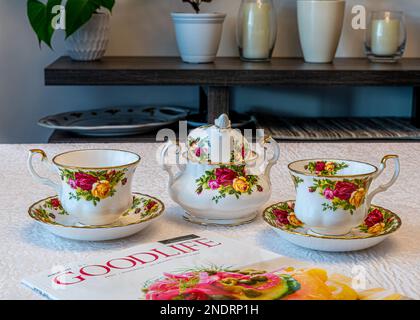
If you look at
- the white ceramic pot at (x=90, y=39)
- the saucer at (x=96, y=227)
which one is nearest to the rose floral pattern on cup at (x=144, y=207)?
the saucer at (x=96, y=227)

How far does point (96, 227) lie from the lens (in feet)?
2.87

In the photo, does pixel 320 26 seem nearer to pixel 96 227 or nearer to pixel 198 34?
pixel 198 34

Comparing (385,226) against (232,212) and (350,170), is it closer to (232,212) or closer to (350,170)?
(350,170)

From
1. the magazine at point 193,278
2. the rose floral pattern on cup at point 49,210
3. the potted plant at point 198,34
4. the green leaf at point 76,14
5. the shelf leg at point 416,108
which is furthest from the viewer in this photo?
the shelf leg at point 416,108

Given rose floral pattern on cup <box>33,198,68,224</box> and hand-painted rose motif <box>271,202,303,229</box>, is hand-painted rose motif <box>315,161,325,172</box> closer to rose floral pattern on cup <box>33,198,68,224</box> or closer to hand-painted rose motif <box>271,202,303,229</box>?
hand-painted rose motif <box>271,202,303,229</box>

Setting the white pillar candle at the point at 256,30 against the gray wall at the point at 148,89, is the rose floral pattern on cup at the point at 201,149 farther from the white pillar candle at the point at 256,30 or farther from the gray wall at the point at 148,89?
the gray wall at the point at 148,89

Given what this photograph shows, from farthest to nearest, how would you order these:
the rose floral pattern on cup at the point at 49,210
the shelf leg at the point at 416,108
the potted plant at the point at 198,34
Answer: the shelf leg at the point at 416,108 < the potted plant at the point at 198,34 < the rose floral pattern on cup at the point at 49,210

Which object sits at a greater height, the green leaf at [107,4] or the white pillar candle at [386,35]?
the green leaf at [107,4]

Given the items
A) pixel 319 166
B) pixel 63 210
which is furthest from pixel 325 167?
pixel 63 210

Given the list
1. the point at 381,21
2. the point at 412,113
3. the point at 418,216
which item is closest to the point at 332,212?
the point at 418,216

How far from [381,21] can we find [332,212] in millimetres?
1835

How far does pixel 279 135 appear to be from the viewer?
244 cm

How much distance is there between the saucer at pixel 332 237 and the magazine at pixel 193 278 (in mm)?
46

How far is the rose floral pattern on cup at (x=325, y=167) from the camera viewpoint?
37.8 inches
